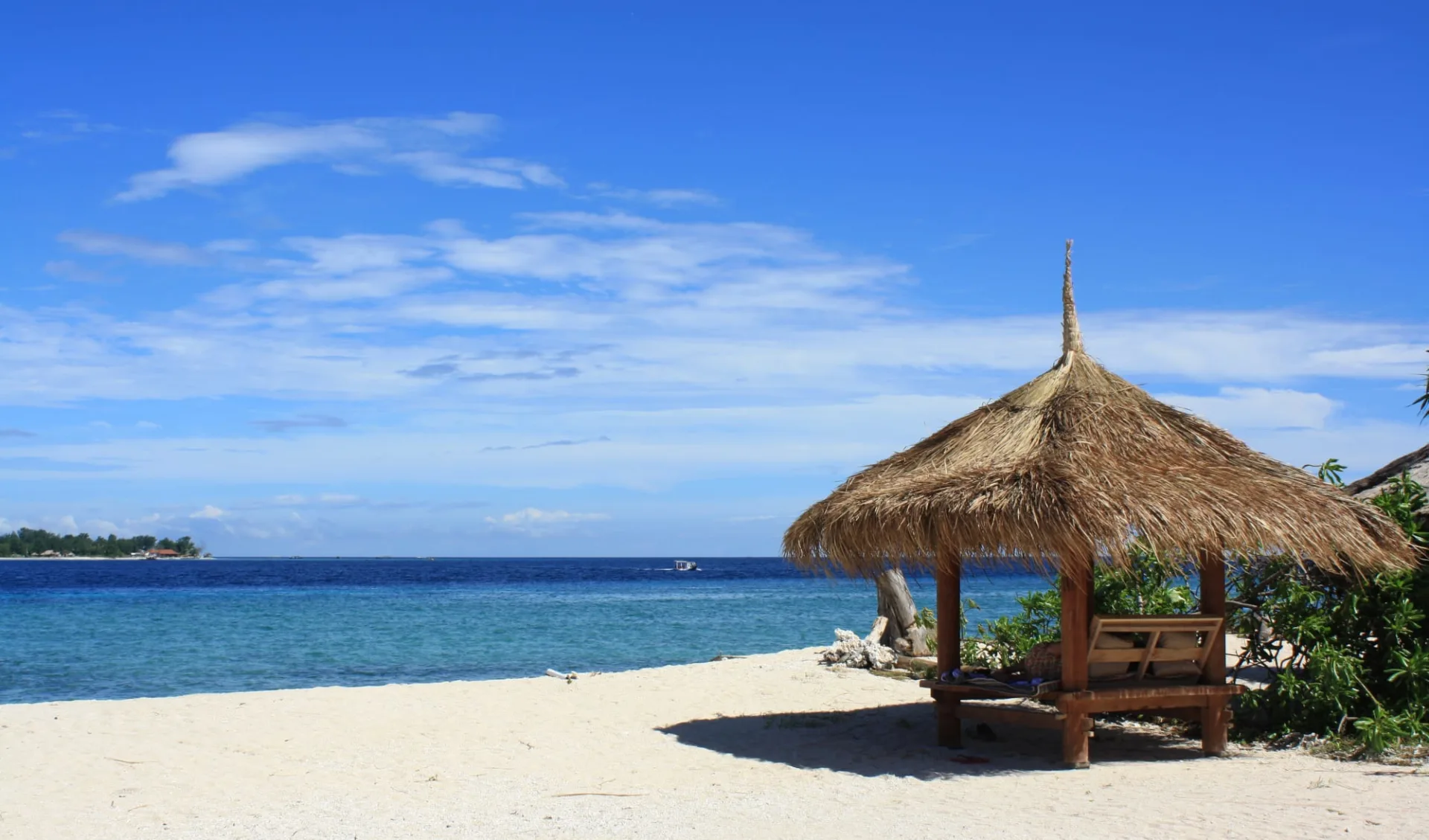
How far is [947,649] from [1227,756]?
1946 mm

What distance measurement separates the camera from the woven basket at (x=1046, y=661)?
7742 mm

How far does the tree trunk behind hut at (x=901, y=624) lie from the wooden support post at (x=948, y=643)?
15.5 feet

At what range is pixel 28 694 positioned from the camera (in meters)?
14.4

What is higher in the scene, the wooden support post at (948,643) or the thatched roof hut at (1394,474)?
the thatched roof hut at (1394,474)

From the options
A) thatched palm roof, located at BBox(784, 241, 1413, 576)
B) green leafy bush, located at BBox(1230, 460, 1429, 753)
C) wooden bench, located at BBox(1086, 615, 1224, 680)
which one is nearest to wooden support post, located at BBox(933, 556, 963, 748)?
thatched palm roof, located at BBox(784, 241, 1413, 576)

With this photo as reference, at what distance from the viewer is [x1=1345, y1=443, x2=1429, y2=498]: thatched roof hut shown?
8062 millimetres

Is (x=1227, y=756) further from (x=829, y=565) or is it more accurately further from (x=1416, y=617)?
(x=829, y=565)

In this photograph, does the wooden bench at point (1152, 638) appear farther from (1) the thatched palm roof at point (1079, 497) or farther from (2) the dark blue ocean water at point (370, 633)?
(2) the dark blue ocean water at point (370, 633)

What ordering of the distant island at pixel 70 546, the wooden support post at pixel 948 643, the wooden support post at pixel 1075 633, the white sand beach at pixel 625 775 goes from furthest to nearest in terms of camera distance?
the distant island at pixel 70 546, the wooden support post at pixel 948 643, the wooden support post at pixel 1075 633, the white sand beach at pixel 625 775

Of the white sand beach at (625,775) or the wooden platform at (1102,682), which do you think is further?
the wooden platform at (1102,682)

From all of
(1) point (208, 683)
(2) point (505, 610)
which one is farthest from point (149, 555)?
(1) point (208, 683)

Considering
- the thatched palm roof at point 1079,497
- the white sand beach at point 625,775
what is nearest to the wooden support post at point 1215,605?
the thatched palm roof at point 1079,497

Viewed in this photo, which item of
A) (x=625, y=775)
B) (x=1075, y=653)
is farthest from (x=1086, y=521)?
(x=625, y=775)

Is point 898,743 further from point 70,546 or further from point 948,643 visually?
point 70,546
